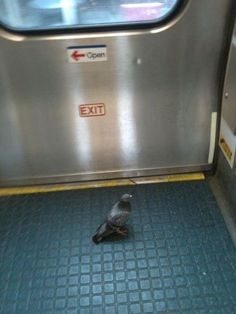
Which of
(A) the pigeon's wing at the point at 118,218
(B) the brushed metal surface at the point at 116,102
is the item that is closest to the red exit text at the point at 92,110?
(B) the brushed metal surface at the point at 116,102

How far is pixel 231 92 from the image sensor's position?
1470 mm

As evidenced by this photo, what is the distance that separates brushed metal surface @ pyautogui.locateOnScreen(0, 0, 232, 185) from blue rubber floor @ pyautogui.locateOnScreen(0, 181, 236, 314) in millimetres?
143

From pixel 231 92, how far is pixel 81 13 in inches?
27.1

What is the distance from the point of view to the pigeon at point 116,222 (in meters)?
1.42

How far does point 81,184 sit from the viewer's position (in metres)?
1.79

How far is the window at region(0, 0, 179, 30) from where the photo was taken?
1410mm

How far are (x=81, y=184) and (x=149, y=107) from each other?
1.70 ft

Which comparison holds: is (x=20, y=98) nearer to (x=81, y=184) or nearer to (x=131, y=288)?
(x=81, y=184)

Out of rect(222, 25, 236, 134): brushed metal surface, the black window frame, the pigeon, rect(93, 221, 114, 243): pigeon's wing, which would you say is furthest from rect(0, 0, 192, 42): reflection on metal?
rect(93, 221, 114, 243): pigeon's wing

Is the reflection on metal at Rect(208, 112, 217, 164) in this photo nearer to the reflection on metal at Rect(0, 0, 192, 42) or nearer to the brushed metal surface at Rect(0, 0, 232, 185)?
the brushed metal surface at Rect(0, 0, 232, 185)

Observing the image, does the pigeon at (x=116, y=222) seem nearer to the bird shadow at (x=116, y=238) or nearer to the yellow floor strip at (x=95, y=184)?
the bird shadow at (x=116, y=238)

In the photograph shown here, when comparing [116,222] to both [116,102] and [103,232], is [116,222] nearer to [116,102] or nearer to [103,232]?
[103,232]

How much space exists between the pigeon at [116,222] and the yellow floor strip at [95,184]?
33 cm

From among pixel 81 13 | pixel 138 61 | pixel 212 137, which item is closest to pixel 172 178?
pixel 212 137
